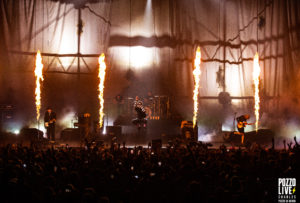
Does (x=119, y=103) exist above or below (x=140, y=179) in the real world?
above

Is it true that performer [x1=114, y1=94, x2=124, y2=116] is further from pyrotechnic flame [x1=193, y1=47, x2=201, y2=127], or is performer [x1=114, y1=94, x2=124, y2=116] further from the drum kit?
pyrotechnic flame [x1=193, y1=47, x2=201, y2=127]

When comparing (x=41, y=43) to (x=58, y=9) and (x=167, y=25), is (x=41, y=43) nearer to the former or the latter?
(x=58, y=9)

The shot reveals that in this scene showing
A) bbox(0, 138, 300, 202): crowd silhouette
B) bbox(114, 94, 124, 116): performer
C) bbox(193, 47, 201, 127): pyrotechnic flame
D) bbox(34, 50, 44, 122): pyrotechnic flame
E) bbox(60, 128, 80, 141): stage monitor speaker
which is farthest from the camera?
bbox(193, 47, 201, 127): pyrotechnic flame

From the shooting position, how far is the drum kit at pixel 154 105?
18.4m

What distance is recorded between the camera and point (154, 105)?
18.5 m

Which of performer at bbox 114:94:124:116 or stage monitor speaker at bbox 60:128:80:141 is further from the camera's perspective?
performer at bbox 114:94:124:116

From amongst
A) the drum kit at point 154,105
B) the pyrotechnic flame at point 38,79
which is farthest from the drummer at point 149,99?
the pyrotechnic flame at point 38,79

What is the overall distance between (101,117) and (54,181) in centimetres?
1413

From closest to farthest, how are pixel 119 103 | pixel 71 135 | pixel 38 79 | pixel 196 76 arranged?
1. pixel 71 135
2. pixel 38 79
3. pixel 119 103
4. pixel 196 76

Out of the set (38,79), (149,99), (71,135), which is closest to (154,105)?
(149,99)

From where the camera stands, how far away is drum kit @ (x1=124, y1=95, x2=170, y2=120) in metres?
18.4

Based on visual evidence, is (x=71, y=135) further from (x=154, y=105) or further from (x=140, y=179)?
(x=140, y=179)

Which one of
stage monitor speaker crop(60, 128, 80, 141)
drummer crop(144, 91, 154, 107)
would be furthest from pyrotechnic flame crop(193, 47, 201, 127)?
stage monitor speaker crop(60, 128, 80, 141)

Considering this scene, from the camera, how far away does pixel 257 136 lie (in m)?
16.2
